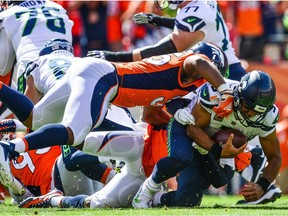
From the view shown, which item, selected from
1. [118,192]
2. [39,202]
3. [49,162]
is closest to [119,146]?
[118,192]

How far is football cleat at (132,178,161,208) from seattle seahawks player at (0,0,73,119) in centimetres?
183

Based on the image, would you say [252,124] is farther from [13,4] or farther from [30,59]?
[13,4]

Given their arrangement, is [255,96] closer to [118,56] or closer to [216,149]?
[216,149]

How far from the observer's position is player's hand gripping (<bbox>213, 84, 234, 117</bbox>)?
6520mm

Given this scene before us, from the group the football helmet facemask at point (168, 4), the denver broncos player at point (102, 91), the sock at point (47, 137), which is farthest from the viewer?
the football helmet facemask at point (168, 4)

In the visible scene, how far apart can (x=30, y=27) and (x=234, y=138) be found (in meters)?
2.38

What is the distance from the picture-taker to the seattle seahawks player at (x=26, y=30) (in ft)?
26.8

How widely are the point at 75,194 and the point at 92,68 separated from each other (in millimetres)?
1066

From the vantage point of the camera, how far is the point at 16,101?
22.0ft

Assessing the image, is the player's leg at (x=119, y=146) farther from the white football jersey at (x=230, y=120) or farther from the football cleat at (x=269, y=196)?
the football cleat at (x=269, y=196)

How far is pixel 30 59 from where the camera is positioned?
799cm

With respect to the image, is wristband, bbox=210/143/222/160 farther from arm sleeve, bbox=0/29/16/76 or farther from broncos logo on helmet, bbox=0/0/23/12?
broncos logo on helmet, bbox=0/0/23/12

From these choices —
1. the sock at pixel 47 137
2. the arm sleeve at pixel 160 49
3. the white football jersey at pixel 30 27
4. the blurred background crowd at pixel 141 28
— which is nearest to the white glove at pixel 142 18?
the arm sleeve at pixel 160 49

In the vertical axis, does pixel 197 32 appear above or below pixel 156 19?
above
